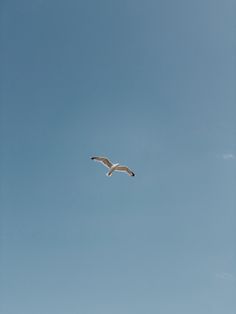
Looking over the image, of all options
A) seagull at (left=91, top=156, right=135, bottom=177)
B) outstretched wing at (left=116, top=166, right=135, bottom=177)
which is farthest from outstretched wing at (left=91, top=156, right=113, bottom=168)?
outstretched wing at (left=116, top=166, right=135, bottom=177)

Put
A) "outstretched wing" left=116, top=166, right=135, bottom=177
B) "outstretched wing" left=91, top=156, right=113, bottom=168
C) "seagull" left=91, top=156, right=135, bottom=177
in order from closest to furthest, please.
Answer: "outstretched wing" left=116, top=166, right=135, bottom=177 < "seagull" left=91, top=156, right=135, bottom=177 < "outstretched wing" left=91, top=156, right=113, bottom=168

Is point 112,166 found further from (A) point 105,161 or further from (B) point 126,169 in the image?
(B) point 126,169

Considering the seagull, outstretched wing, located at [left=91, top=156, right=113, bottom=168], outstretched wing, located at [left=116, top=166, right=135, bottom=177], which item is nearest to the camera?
outstretched wing, located at [left=116, top=166, right=135, bottom=177]

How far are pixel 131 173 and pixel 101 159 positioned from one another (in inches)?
247

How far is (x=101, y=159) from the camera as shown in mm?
78375

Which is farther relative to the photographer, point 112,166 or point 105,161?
point 105,161

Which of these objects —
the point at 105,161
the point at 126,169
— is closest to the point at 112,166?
the point at 105,161

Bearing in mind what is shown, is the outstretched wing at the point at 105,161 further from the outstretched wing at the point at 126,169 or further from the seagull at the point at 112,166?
the outstretched wing at the point at 126,169

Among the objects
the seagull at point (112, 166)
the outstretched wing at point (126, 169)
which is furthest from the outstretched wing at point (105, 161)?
the outstretched wing at point (126, 169)

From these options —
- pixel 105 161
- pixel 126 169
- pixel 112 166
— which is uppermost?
pixel 126 169

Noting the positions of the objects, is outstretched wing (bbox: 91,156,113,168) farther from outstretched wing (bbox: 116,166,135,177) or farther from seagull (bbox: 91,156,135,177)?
outstretched wing (bbox: 116,166,135,177)

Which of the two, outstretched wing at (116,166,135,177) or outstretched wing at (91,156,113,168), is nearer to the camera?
outstretched wing at (116,166,135,177)

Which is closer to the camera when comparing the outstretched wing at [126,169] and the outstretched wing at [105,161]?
the outstretched wing at [126,169]

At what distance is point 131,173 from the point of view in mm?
77000
